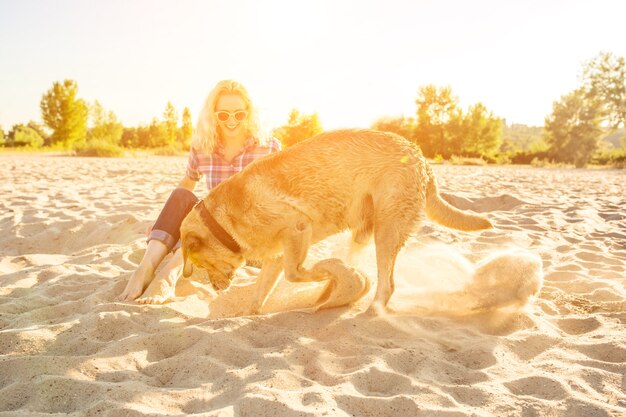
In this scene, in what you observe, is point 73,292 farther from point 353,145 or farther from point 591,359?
point 591,359

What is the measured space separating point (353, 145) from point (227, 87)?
179 centimetres

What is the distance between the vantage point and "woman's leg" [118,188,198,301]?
4098 millimetres

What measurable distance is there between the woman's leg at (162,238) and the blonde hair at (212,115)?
2.32 feet

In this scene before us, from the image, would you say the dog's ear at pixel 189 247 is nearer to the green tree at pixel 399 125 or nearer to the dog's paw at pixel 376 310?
the dog's paw at pixel 376 310

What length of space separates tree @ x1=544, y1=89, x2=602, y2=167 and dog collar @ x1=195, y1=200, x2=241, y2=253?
40725 mm

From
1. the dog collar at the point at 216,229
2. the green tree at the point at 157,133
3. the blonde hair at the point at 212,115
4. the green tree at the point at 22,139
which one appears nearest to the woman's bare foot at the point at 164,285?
the dog collar at the point at 216,229

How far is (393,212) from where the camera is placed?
3.72 meters

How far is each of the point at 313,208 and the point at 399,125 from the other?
166ft

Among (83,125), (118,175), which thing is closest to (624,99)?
(118,175)

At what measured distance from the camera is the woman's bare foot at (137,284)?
154 inches

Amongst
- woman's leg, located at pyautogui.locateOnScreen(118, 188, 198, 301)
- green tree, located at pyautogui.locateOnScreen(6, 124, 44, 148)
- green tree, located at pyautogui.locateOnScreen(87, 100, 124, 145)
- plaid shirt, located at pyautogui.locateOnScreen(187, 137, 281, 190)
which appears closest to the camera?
woman's leg, located at pyautogui.locateOnScreen(118, 188, 198, 301)

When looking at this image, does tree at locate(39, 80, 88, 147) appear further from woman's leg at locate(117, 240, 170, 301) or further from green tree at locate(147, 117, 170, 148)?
woman's leg at locate(117, 240, 170, 301)

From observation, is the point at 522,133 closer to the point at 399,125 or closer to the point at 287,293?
the point at 399,125

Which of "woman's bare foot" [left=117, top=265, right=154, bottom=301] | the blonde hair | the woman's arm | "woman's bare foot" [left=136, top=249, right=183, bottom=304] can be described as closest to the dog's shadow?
"woman's bare foot" [left=136, top=249, right=183, bottom=304]
